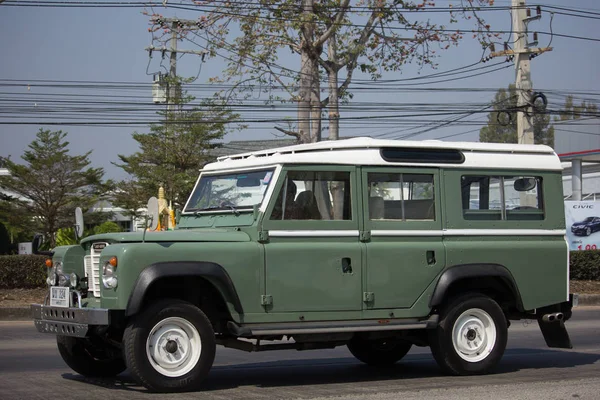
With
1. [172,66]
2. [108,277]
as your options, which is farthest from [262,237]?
[172,66]

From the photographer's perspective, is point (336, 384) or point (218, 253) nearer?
point (218, 253)

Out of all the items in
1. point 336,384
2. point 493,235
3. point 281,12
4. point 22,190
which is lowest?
point 336,384

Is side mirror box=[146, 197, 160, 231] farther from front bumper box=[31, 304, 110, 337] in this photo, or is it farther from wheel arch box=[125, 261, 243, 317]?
front bumper box=[31, 304, 110, 337]

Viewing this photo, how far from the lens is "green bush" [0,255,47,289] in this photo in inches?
739

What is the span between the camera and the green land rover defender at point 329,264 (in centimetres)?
780

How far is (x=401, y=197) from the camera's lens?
9.02 meters

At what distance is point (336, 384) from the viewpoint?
8703 millimetres

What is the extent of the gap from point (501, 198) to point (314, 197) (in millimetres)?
2247

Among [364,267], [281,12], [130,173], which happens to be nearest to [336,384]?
[364,267]

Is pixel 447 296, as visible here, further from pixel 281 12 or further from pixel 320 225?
pixel 281 12

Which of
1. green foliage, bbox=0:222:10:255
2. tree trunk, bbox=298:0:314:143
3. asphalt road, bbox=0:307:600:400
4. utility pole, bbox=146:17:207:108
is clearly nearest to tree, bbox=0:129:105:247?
utility pole, bbox=146:17:207:108

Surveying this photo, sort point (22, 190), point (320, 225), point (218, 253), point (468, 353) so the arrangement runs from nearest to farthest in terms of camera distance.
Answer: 1. point (218, 253)
2. point (320, 225)
3. point (468, 353)
4. point (22, 190)

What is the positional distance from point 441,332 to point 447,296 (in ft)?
1.42

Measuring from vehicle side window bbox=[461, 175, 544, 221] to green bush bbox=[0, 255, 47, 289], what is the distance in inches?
472
